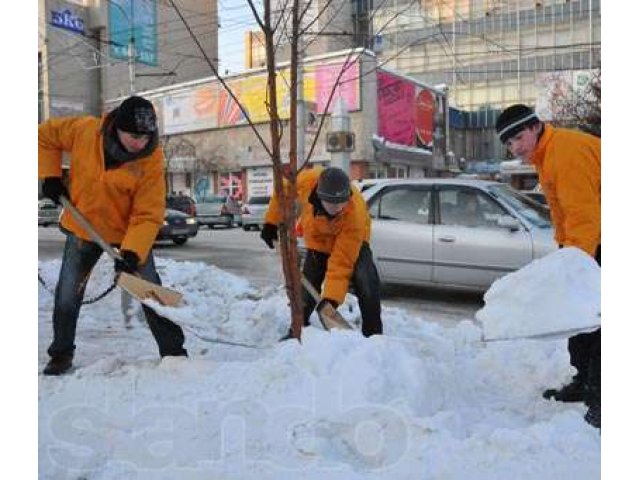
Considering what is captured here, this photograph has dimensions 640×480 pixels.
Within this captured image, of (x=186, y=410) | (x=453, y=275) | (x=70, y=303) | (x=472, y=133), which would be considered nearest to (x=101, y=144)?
(x=70, y=303)

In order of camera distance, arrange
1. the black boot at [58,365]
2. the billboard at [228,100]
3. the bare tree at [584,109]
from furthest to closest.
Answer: the billboard at [228,100]
the bare tree at [584,109]
the black boot at [58,365]

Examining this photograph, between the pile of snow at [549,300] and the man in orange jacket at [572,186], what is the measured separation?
0.15 m

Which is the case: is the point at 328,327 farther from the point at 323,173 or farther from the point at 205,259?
the point at 205,259

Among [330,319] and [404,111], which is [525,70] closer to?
[404,111]

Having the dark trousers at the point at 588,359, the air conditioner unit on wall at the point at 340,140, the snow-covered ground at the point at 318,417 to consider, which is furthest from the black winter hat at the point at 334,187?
the air conditioner unit on wall at the point at 340,140

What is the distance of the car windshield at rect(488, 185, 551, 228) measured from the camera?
6910 millimetres

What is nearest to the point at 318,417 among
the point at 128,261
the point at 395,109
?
the point at 128,261

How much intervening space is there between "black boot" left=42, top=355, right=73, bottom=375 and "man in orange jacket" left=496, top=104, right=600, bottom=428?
8.92ft

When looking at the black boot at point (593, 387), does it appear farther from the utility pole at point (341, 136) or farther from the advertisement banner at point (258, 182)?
the advertisement banner at point (258, 182)

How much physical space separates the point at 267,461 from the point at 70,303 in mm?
1852

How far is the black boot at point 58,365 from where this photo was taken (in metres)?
3.84

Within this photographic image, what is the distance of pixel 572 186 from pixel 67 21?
140 ft

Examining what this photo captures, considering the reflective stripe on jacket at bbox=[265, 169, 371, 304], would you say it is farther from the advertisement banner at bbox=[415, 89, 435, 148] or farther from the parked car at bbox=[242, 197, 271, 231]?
the advertisement banner at bbox=[415, 89, 435, 148]

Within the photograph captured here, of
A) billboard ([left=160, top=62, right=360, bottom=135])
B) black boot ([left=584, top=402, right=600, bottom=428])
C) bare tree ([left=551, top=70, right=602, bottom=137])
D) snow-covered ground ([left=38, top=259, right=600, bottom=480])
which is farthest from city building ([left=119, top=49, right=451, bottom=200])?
black boot ([left=584, top=402, right=600, bottom=428])
